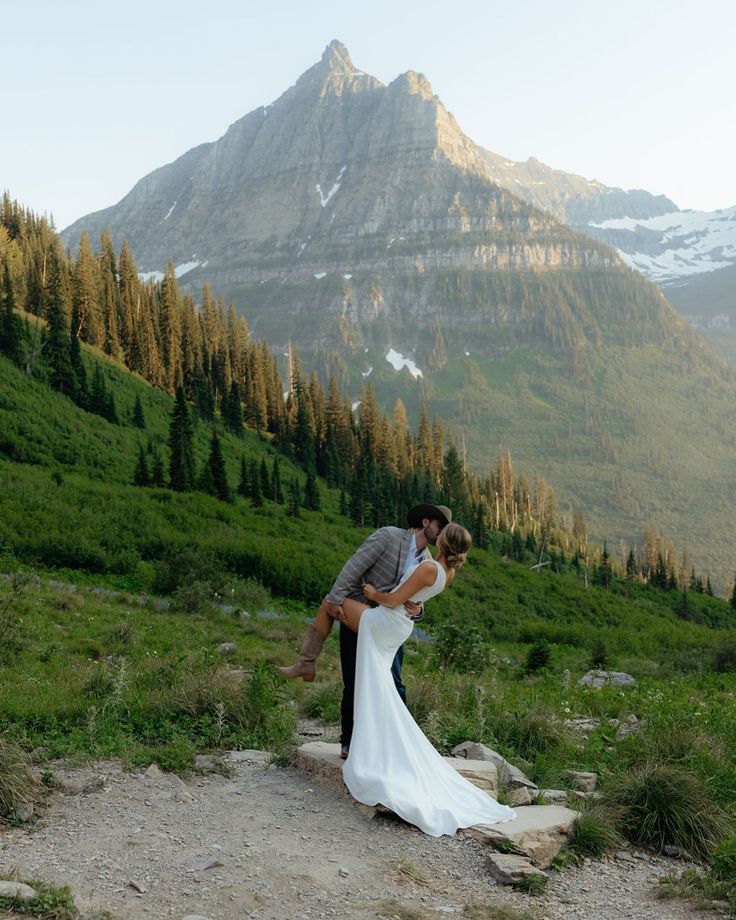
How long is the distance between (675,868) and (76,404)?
58.5 metres

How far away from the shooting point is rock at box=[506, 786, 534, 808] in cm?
861

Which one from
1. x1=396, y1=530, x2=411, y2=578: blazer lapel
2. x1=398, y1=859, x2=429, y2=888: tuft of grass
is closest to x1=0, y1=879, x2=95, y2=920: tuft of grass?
x1=398, y1=859, x2=429, y2=888: tuft of grass

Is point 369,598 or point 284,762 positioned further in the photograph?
point 284,762

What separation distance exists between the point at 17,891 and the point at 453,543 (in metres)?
4.52

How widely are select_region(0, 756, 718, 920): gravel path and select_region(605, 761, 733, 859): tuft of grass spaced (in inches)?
12.8

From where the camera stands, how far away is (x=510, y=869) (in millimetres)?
6859

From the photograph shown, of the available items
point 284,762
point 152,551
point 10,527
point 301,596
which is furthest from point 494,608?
point 284,762

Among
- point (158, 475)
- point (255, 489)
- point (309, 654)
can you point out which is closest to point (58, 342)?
point (158, 475)

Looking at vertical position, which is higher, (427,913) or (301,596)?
(427,913)

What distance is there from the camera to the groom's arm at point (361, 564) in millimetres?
8414

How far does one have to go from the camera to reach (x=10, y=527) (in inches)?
1268

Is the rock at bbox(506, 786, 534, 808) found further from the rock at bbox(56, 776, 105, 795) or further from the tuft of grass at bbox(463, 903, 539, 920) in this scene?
the rock at bbox(56, 776, 105, 795)

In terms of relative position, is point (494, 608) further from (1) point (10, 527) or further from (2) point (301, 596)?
(1) point (10, 527)

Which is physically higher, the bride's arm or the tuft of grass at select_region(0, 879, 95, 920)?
the bride's arm
